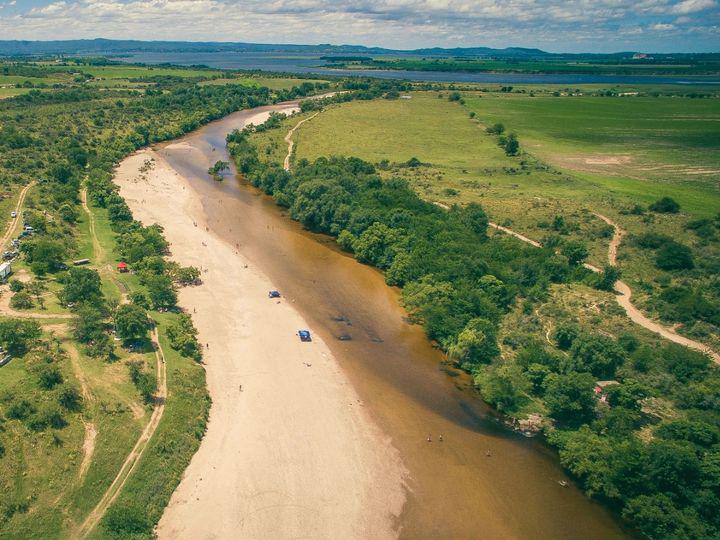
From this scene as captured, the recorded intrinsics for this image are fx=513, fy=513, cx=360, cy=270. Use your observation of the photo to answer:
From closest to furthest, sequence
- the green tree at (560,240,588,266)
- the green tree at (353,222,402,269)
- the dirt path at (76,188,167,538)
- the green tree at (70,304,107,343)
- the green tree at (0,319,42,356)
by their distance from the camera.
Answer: the dirt path at (76,188,167,538)
the green tree at (0,319,42,356)
the green tree at (70,304,107,343)
the green tree at (560,240,588,266)
the green tree at (353,222,402,269)

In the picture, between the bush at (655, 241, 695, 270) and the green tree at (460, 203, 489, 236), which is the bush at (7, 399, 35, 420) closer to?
the green tree at (460, 203, 489, 236)

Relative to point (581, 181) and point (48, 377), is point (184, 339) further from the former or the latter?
point (581, 181)

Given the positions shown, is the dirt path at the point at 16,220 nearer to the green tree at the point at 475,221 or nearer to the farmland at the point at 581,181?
the farmland at the point at 581,181

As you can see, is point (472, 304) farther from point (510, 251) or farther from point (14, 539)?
point (14, 539)

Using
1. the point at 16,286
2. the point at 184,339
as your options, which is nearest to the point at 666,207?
the point at 184,339

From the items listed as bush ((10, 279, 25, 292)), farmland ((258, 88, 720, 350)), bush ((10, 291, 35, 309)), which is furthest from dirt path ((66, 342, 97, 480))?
farmland ((258, 88, 720, 350))

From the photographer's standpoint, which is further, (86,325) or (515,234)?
(515,234)
